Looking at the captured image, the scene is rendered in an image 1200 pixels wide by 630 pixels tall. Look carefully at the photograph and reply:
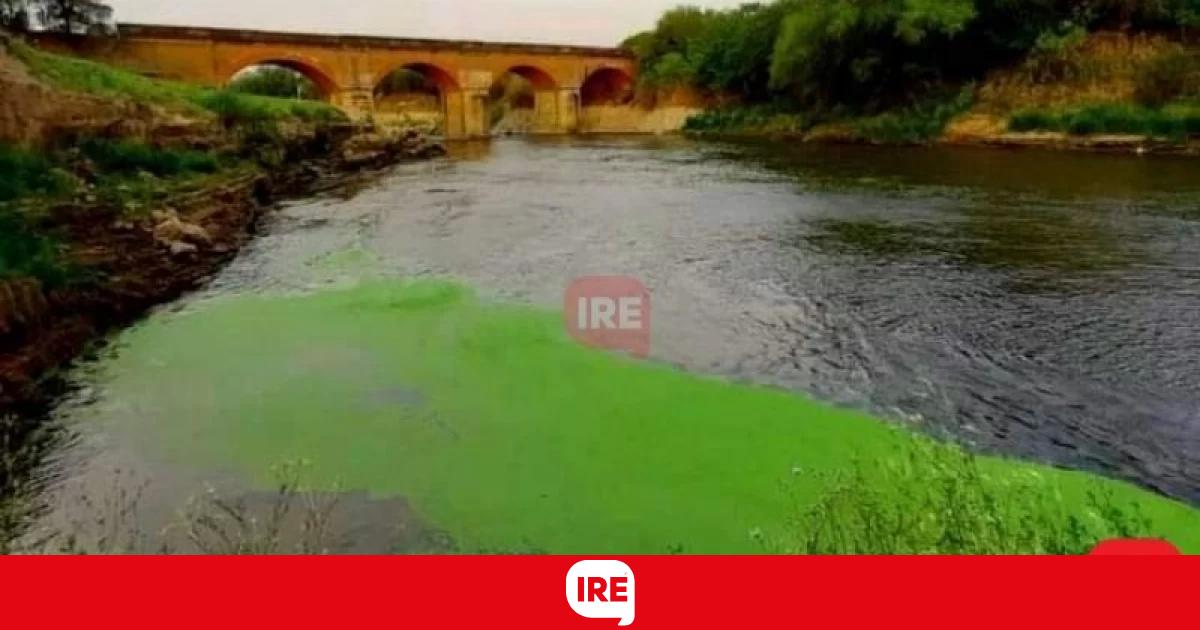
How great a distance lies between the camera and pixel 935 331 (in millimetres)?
9188

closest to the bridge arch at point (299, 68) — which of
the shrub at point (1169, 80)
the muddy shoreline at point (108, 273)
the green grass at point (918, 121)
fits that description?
the green grass at point (918, 121)

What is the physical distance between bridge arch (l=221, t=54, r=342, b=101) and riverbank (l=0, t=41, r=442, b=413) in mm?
25070

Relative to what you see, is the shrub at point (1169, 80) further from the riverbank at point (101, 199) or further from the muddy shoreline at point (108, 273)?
the muddy shoreline at point (108, 273)

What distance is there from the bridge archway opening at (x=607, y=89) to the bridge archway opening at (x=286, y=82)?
59.8 ft

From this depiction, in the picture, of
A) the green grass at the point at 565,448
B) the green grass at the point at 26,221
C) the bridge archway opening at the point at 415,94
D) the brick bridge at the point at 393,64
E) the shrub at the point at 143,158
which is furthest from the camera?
the bridge archway opening at the point at 415,94

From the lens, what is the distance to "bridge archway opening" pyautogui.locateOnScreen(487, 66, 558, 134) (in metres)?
61.8

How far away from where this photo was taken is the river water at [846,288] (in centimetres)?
685

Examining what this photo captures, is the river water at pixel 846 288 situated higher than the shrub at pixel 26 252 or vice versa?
the shrub at pixel 26 252

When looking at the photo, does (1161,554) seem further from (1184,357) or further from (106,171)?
(106,171)

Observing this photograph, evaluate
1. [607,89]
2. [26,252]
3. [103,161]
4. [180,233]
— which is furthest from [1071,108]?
[607,89]

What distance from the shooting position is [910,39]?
38375mm

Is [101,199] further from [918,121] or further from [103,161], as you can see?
[918,121]

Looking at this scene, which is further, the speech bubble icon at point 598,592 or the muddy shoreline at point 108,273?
the muddy shoreline at point 108,273

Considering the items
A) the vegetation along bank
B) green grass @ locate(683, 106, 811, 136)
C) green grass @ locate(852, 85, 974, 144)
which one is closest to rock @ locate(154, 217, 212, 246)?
the vegetation along bank
